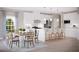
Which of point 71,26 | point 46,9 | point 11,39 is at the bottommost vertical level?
point 11,39

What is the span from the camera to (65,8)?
101 inches

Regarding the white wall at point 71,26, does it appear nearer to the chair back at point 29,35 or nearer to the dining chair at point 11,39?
the chair back at point 29,35

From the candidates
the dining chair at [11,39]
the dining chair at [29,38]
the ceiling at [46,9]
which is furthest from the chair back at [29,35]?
the ceiling at [46,9]

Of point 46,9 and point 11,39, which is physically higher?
point 46,9

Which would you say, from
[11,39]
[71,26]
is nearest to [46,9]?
[71,26]

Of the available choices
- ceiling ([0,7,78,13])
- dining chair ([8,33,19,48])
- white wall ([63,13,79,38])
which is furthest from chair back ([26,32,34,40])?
white wall ([63,13,79,38])

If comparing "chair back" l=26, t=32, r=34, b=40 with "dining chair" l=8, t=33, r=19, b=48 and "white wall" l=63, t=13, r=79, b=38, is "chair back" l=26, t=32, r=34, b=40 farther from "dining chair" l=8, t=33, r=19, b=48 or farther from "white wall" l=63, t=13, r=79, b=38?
"white wall" l=63, t=13, r=79, b=38

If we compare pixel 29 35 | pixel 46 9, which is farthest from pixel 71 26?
pixel 29 35

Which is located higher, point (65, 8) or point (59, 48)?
point (65, 8)

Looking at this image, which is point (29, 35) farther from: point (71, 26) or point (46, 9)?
point (71, 26)

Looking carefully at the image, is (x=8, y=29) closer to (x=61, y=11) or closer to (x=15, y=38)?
(x=15, y=38)
